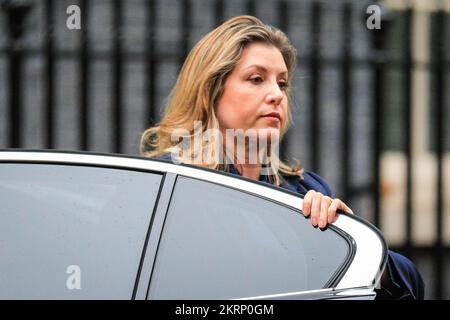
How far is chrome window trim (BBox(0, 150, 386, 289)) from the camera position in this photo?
6.93 ft

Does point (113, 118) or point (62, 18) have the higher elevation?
point (62, 18)

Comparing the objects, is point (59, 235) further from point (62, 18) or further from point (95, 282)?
point (62, 18)

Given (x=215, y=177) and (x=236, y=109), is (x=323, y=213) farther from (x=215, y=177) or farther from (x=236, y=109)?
(x=236, y=109)

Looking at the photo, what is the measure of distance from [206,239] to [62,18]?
400 centimetres

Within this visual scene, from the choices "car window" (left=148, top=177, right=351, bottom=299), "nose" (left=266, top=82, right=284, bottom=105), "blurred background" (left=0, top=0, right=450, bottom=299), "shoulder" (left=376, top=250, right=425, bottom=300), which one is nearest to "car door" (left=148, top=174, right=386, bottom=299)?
"car window" (left=148, top=177, right=351, bottom=299)

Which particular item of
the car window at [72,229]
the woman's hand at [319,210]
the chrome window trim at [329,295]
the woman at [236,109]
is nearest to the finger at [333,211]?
the woman's hand at [319,210]

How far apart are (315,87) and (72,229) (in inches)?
165

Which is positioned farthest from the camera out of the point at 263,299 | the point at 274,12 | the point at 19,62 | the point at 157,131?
the point at 274,12

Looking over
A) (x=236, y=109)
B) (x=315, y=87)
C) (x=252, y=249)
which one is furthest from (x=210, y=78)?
(x=315, y=87)

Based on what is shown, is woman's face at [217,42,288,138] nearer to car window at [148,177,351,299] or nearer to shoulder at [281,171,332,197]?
shoulder at [281,171,332,197]

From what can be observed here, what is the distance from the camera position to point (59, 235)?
6.77ft

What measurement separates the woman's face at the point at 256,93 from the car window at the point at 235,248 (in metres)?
0.56

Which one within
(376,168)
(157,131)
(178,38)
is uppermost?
(178,38)
